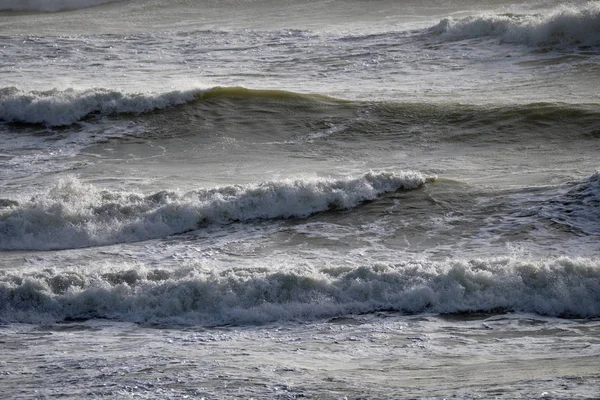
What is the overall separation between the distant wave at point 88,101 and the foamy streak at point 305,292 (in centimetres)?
694

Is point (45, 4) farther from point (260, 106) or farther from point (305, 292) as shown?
point (305, 292)

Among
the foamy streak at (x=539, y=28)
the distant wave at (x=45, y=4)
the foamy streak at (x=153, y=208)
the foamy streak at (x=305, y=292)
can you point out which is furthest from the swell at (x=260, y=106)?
the distant wave at (x=45, y=4)

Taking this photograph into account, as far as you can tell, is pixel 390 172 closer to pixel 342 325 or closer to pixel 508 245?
pixel 508 245

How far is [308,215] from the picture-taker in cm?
1011

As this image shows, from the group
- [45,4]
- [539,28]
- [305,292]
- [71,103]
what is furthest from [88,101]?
[45,4]

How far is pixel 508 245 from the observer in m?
8.86

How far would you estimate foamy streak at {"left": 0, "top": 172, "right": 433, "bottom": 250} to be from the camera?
31.6 ft

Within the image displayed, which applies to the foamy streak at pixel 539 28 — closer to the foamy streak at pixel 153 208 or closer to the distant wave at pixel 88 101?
the distant wave at pixel 88 101

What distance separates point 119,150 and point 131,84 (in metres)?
3.29

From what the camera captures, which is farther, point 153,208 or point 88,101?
point 88,101

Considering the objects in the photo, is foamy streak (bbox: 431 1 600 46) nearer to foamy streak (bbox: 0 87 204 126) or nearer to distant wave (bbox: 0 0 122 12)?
foamy streak (bbox: 0 87 204 126)

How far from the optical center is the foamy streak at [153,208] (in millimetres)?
9633

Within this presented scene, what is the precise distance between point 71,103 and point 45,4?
13.4 m

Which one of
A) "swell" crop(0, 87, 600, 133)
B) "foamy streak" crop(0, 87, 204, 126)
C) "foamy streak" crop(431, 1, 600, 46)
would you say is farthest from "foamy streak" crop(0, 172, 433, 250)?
"foamy streak" crop(431, 1, 600, 46)
